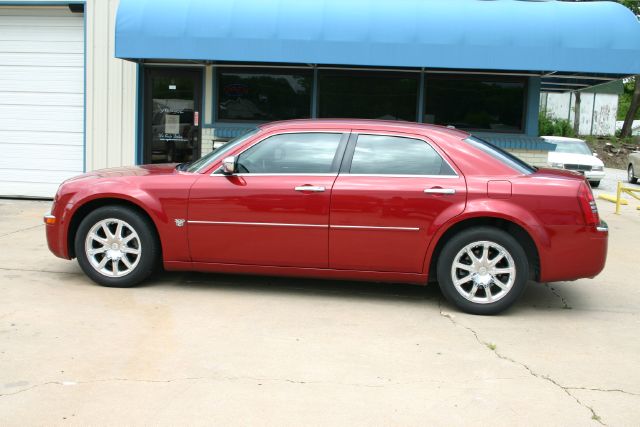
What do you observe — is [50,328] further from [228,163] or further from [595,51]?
[595,51]

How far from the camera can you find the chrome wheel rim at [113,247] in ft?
19.8

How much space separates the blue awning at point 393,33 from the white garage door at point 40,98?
2148 millimetres

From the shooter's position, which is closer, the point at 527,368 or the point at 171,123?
the point at 527,368

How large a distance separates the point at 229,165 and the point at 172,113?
639 cm

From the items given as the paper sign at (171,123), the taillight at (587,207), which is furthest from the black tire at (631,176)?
the taillight at (587,207)

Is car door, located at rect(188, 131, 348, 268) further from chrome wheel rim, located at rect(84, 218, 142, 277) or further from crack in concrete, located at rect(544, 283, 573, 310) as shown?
crack in concrete, located at rect(544, 283, 573, 310)

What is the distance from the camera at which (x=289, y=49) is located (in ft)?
32.5

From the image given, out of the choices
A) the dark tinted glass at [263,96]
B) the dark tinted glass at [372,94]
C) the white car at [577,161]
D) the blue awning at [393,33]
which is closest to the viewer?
the blue awning at [393,33]

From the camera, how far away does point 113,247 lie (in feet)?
20.0

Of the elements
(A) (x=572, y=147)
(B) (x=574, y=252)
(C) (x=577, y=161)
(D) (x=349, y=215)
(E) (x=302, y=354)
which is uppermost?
(A) (x=572, y=147)

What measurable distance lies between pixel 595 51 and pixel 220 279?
6.55 meters

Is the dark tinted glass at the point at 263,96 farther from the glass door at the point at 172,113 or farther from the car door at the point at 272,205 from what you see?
the car door at the point at 272,205

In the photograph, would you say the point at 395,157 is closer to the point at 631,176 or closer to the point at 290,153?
the point at 290,153

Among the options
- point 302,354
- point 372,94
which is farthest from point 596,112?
point 302,354
